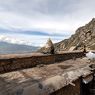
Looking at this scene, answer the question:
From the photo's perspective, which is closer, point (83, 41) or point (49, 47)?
point (49, 47)

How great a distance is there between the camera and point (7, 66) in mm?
5898

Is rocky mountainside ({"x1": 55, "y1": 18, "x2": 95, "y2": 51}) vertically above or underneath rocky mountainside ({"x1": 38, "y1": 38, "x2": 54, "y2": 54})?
above

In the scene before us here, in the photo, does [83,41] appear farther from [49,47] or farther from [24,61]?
[24,61]

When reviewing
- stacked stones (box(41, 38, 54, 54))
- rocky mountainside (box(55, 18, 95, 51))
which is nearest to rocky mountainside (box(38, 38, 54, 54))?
stacked stones (box(41, 38, 54, 54))

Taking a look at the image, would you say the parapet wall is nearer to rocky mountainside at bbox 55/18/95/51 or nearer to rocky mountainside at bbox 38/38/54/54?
rocky mountainside at bbox 38/38/54/54

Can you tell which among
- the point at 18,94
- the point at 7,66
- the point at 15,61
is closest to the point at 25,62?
the point at 15,61

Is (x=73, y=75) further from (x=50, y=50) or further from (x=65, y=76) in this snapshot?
(x=50, y=50)

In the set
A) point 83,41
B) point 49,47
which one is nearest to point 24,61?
point 49,47

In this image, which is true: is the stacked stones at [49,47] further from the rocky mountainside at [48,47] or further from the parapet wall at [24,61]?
the parapet wall at [24,61]

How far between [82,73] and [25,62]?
2.09m

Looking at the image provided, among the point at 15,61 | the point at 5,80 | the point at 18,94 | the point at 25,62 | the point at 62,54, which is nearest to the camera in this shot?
the point at 18,94

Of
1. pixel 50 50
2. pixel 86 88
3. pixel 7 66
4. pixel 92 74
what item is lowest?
pixel 86 88

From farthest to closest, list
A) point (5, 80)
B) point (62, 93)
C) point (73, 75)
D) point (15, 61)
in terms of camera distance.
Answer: point (15, 61), point (73, 75), point (62, 93), point (5, 80)

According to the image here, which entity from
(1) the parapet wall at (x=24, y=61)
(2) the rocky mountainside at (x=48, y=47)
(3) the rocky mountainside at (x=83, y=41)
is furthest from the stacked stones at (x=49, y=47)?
(3) the rocky mountainside at (x=83, y=41)
